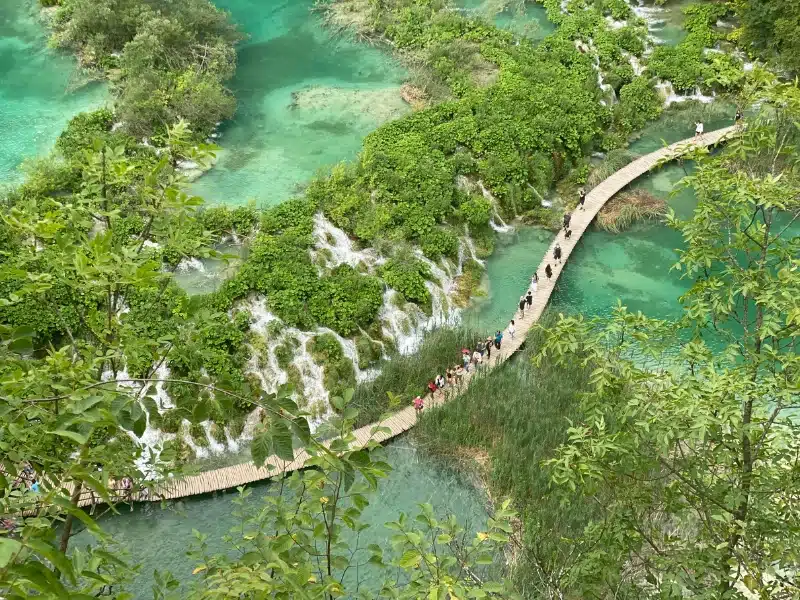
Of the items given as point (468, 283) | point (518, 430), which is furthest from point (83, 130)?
point (518, 430)

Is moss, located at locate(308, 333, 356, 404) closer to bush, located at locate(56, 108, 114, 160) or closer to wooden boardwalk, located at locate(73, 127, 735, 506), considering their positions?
wooden boardwalk, located at locate(73, 127, 735, 506)

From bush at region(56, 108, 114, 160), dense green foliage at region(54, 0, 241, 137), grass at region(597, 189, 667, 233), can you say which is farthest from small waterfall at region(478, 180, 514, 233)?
bush at region(56, 108, 114, 160)

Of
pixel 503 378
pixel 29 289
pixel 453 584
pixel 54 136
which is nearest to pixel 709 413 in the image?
pixel 453 584

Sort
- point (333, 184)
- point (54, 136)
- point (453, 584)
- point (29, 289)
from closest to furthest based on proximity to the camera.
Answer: point (453, 584), point (29, 289), point (333, 184), point (54, 136)

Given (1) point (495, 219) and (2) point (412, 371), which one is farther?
(1) point (495, 219)

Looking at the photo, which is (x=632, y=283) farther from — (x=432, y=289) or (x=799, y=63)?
(x=799, y=63)

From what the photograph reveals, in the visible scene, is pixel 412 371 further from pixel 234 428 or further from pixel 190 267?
pixel 190 267
